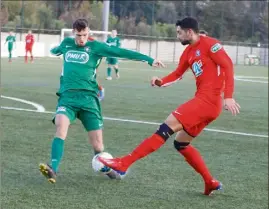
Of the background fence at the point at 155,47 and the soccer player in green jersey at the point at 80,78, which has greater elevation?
the soccer player in green jersey at the point at 80,78

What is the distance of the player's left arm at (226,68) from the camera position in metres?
7.32

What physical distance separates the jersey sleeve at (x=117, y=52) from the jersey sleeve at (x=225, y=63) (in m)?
0.73

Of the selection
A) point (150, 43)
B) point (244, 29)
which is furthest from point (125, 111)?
point (244, 29)

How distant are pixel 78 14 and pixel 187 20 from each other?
47037mm

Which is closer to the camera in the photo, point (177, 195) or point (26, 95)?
point (177, 195)

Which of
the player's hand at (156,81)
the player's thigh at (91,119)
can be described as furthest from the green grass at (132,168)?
the player's hand at (156,81)

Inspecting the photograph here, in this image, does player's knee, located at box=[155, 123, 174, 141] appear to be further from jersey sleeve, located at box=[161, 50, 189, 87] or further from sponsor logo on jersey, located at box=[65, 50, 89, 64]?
sponsor logo on jersey, located at box=[65, 50, 89, 64]

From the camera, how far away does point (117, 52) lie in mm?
8109

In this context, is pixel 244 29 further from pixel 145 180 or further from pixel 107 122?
pixel 145 180

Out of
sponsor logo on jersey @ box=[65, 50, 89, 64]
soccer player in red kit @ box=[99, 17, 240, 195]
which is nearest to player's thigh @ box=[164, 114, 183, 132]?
soccer player in red kit @ box=[99, 17, 240, 195]

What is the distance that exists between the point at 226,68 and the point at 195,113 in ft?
1.86

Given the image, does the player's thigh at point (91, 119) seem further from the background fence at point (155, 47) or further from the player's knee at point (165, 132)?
the background fence at point (155, 47)

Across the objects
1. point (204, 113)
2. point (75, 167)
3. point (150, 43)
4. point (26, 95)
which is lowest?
point (150, 43)

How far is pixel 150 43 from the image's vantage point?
193 feet
